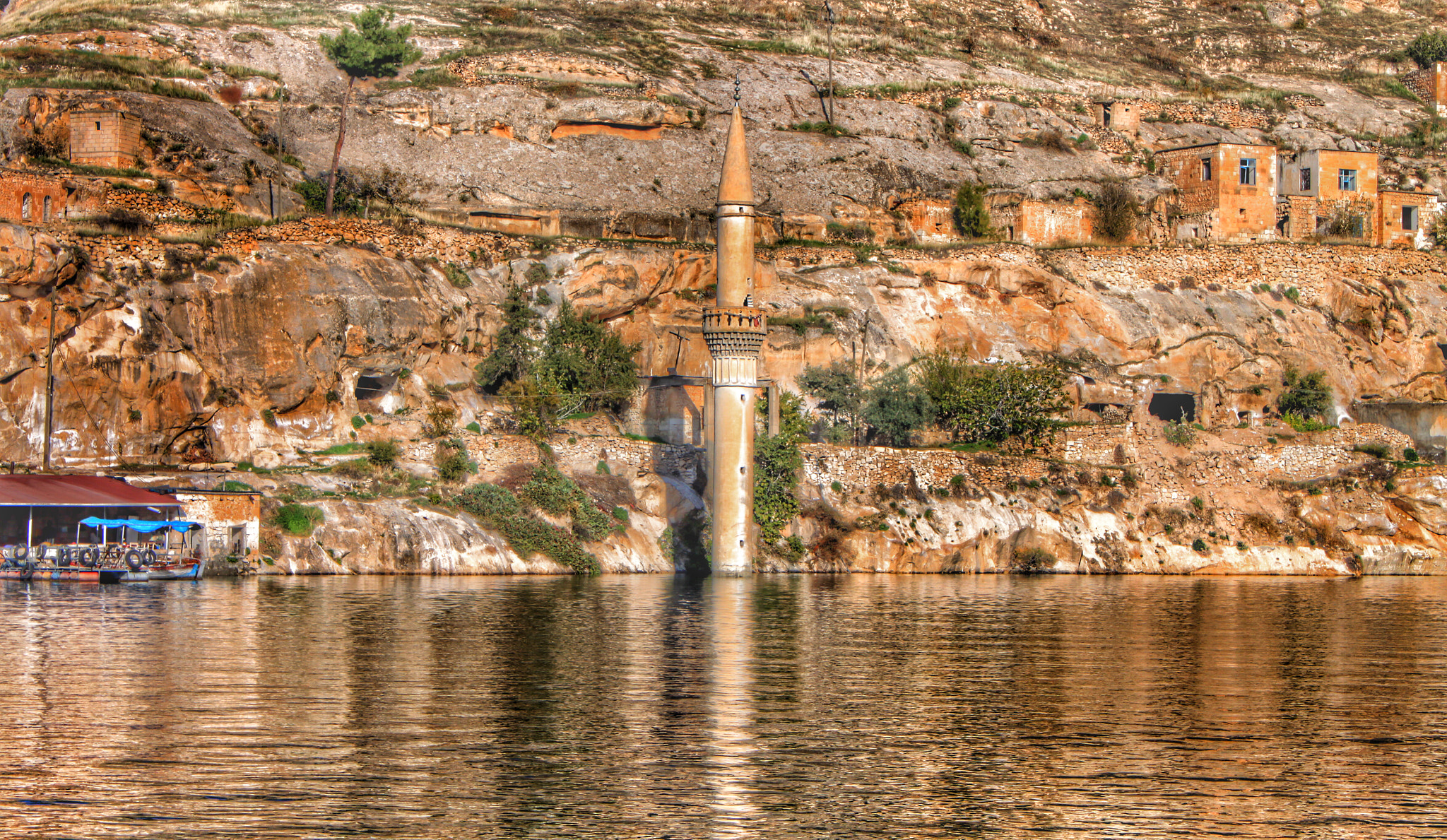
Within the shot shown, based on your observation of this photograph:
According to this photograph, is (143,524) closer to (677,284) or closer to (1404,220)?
(677,284)

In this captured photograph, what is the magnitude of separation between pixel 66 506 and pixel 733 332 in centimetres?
1702

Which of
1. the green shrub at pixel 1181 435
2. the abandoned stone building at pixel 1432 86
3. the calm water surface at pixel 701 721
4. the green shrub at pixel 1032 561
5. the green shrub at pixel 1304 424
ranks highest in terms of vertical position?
the abandoned stone building at pixel 1432 86

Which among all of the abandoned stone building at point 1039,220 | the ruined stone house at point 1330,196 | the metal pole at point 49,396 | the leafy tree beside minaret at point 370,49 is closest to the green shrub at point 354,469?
the metal pole at point 49,396

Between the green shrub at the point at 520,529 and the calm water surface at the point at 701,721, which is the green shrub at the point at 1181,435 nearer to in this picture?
the calm water surface at the point at 701,721

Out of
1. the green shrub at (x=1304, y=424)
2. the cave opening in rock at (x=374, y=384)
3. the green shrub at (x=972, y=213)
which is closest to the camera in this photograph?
the cave opening in rock at (x=374, y=384)

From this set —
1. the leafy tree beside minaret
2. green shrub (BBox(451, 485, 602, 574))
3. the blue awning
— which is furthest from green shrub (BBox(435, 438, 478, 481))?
the leafy tree beside minaret

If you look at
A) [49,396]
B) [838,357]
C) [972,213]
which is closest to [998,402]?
[838,357]

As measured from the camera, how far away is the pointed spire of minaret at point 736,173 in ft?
147

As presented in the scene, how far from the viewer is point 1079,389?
5672 centimetres

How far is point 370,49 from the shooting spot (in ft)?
213

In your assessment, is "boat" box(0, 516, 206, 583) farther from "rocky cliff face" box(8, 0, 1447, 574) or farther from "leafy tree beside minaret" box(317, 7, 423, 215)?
"leafy tree beside minaret" box(317, 7, 423, 215)

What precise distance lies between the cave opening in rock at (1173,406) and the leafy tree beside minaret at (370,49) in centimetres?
3211

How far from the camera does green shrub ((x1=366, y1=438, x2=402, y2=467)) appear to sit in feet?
148

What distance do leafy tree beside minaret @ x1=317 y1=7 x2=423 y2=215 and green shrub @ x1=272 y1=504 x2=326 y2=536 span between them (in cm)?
2580
